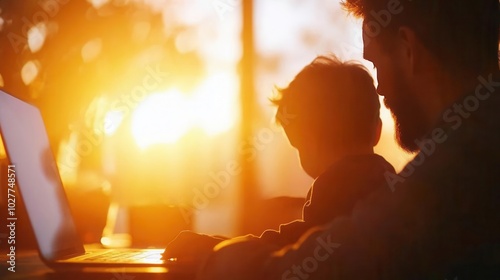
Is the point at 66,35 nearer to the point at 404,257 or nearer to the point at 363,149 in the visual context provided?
the point at 363,149

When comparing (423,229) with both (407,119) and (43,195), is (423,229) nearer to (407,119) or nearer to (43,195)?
(407,119)

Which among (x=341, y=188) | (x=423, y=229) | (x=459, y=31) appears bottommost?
(x=423, y=229)

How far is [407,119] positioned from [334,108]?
74 centimetres

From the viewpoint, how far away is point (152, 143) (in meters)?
4.07

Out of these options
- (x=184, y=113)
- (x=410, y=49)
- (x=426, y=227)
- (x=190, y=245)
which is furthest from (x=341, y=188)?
(x=184, y=113)

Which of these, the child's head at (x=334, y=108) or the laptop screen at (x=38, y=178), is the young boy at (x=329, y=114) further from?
the laptop screen at (x=38, y=178)

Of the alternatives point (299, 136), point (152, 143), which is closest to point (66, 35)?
point (152, 143)

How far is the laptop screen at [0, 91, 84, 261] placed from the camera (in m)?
1.16

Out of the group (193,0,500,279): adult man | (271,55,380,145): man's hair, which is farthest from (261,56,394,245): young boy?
(193,0,500,279): adult man

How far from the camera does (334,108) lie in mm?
1707

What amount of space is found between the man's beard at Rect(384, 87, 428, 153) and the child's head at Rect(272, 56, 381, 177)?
62 cm

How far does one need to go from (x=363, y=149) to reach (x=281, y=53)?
1.47 metres

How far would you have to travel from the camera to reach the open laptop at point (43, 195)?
44.7 inches

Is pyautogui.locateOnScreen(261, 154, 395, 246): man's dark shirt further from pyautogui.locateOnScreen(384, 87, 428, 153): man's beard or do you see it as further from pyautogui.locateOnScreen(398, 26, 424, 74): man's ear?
pyautogui.locateOnScreen(398, 26, 424, 74): man's ear
